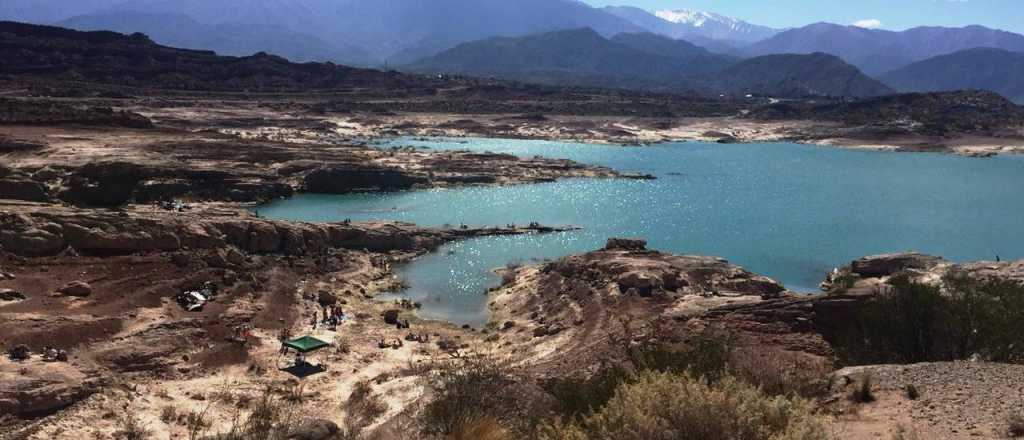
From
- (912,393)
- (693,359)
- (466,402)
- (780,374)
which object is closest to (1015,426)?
(912,393)

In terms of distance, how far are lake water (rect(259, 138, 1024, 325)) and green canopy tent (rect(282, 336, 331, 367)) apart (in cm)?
937

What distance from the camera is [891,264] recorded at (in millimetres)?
32750

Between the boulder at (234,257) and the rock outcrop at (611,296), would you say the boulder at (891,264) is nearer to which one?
the rock outcrop at (611,296)

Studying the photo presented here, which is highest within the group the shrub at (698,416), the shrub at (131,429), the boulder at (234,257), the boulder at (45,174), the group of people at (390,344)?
the shrub at (698,416)

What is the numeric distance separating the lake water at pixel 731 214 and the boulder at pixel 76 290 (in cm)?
1311

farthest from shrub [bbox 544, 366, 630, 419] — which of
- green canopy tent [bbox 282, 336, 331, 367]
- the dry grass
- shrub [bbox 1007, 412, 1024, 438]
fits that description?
green canopy tent [bbox 282, 336, 331, 367]

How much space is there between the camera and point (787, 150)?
10388cm

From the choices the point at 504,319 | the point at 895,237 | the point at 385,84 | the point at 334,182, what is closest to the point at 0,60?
the point at 385,84

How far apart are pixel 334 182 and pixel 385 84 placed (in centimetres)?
9791

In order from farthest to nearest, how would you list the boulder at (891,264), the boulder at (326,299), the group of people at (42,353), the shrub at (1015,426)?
the boulder at (891,264) → the boulder at (326,299) → the group of people at (42,353) → the shrub at (1015,426)

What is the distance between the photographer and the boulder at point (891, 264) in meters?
32.0

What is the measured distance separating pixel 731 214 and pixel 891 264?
76.4 ft

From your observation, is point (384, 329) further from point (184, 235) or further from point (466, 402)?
point (466, 402)

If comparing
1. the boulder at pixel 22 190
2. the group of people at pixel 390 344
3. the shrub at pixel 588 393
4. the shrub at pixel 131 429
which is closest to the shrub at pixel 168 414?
the shrub at pixel 131 429
